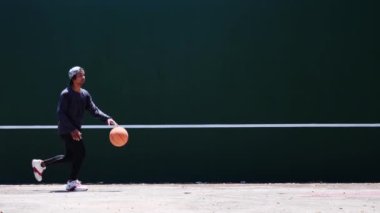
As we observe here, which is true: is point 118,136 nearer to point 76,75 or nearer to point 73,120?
point 73,120

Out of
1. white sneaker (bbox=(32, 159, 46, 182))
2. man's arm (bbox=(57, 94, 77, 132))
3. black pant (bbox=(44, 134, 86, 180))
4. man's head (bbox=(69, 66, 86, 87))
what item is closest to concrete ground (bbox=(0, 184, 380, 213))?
white sneaker (bbox=(32, 159, 46, 182))

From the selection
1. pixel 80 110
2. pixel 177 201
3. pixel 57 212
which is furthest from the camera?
pixel 80 110

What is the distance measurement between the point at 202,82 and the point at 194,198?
3408mm

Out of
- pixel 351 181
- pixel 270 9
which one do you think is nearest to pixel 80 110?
pixel 270 9

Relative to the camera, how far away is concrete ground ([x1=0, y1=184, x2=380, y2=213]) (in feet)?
35.5

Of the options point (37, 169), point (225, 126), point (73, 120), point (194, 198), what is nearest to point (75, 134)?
point (73, 120)

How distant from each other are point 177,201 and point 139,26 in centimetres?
430

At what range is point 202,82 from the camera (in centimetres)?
1499

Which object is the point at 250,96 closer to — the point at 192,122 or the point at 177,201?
the point at 192,122

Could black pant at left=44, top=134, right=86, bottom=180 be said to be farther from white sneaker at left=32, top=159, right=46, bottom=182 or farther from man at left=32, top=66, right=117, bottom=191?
white sneaker at left=32, top=159, right=46, bottom=182

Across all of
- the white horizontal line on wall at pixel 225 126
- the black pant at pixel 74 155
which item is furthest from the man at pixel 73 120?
the white horizontal line on wall at pixel 225 126

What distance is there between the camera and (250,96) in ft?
49.3

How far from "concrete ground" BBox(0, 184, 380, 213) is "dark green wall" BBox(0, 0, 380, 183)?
0.55 m

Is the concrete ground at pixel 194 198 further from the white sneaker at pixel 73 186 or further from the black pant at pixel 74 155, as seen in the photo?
the black pant at pixel 74 155
